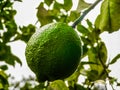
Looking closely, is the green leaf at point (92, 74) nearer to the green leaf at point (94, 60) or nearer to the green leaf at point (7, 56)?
the green leaf at point (94, 60)

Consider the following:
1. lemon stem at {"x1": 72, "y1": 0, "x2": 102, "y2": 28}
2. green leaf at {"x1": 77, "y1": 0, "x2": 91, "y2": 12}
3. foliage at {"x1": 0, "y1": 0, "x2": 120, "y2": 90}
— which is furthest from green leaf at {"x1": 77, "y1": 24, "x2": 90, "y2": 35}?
lemon stem at {"x1": 72, "y1": 0, "x2": 102, "y2": 28}

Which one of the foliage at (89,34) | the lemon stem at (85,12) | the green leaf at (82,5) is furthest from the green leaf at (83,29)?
the lemon stem at (85,12)

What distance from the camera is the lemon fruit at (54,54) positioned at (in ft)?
3.26

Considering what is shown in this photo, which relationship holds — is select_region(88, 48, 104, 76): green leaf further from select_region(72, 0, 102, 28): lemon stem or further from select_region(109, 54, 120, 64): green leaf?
select_region(72, 0, 102, 28): lemon stem

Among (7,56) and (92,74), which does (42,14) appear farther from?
(7,56)

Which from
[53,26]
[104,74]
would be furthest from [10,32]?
[53,26]

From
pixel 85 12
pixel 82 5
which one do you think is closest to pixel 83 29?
pixel 82 5

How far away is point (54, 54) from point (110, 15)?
28 centimetres

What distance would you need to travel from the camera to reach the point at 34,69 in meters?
1.01

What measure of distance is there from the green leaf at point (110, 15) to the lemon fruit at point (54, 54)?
162 millimetres

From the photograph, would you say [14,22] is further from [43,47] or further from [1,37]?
[43,47]

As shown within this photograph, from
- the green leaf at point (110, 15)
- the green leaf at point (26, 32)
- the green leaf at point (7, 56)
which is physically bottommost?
the green leaf at point (7, 56)

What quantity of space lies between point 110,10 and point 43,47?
29cm

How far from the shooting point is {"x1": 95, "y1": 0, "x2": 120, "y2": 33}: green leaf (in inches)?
45.8
